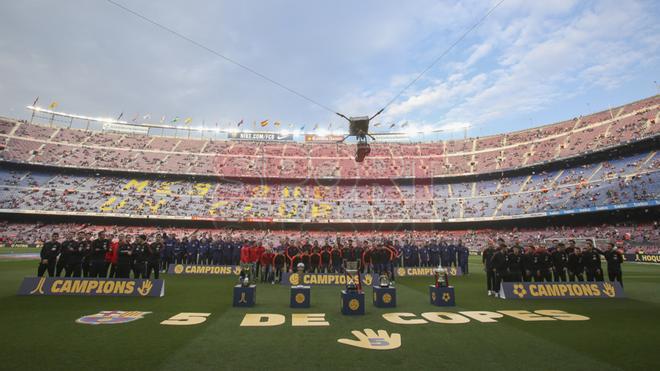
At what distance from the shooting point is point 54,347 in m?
5.57

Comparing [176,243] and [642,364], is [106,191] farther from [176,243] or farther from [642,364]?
[642,364]

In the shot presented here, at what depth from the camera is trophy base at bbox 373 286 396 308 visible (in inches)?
385

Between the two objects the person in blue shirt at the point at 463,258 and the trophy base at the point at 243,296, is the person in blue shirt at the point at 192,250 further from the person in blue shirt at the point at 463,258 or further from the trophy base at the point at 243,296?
the person in blue shirt at the point at 463,258

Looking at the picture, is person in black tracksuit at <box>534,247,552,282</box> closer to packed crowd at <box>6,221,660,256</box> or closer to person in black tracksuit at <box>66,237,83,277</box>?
person in black tracksuit at <box>66,237,83,277</box>

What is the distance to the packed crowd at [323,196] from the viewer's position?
45.3 m

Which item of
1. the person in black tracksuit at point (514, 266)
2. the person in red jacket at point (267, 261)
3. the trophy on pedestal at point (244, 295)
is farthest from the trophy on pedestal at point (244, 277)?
the person in black tracksuit at point (514, 266)

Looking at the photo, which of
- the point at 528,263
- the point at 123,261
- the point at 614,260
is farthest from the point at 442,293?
the point at 123,261

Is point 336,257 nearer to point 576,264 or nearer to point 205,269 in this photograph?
point 205,269

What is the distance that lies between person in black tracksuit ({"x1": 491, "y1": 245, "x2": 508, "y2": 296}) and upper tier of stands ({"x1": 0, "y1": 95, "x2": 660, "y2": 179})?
47549mm

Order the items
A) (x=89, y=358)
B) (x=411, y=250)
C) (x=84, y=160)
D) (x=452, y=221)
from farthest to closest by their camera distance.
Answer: (x=84, y=160), (x=452, y=221), (x=411, y=250), (x=89, y=358)

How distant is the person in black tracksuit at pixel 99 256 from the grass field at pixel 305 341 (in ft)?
8.28

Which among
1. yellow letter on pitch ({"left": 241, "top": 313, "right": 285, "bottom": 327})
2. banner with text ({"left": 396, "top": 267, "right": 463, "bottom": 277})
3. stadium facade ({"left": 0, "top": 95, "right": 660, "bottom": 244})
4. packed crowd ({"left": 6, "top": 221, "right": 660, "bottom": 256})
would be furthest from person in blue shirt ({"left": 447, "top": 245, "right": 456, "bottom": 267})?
stadium facade ({"left": 0, "top": 95, "right": 660, "bottom": 244})

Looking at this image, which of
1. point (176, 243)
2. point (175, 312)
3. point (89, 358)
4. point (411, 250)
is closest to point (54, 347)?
point (89, 358)

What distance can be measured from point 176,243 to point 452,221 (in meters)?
42.7
